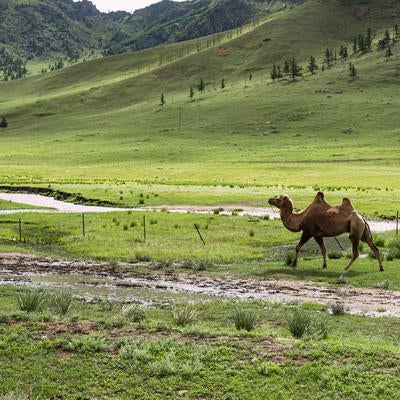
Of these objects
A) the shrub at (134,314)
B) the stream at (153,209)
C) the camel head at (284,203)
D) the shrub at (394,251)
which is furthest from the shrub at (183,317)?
the stream at (153,209)

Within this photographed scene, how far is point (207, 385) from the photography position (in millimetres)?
12828

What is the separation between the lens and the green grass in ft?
41.0

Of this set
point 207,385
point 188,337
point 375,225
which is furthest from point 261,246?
point 207,385

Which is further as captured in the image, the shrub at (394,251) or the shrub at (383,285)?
the shrub at (394,251)

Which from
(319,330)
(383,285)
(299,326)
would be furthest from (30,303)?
(383,285)

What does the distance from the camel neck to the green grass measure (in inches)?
521

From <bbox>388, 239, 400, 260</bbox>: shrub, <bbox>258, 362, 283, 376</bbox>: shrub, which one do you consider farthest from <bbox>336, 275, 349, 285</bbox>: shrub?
<bbox>258, 362, 283, 376</bbox>: shrub

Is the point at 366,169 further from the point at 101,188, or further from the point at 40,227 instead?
the point at 40,227

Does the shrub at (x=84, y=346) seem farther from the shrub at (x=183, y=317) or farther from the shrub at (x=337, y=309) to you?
the shrub at (x=337, y=309)

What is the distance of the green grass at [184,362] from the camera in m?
12.5

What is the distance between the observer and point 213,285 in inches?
1057

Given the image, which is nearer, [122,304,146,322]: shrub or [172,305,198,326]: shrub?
[172,305,198,326]: shrub

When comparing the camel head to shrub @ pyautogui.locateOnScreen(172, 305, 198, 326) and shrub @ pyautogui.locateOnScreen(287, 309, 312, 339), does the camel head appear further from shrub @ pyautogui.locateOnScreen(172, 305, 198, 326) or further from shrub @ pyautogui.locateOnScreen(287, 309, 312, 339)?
shrub @ pyautogui.locateOnScreen(287, 309, 312, 339)

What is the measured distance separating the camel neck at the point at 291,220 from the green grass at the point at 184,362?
1323cm
